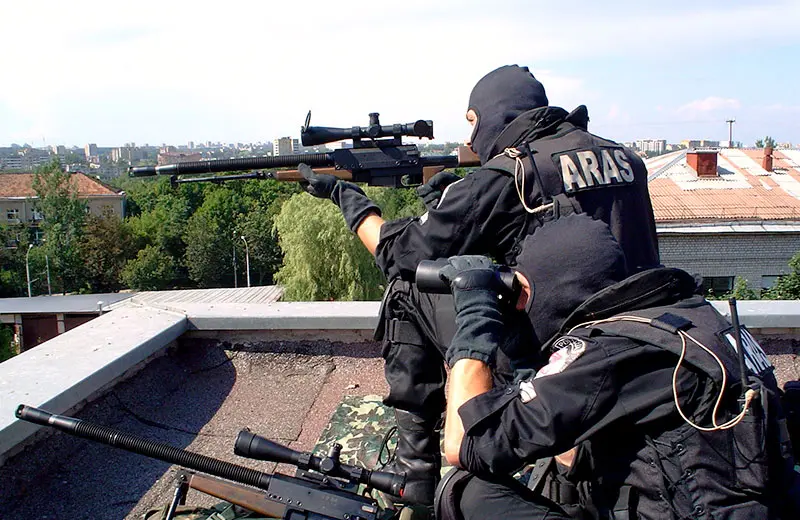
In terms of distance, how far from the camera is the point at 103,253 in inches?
2435

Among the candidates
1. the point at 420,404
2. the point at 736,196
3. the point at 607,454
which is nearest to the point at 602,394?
the point at 607,454

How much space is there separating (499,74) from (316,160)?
158 centimetres

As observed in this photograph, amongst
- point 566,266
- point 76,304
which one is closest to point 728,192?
point 76,304

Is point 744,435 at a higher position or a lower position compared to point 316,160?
lower

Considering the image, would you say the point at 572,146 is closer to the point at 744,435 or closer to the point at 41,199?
the point at 744,435

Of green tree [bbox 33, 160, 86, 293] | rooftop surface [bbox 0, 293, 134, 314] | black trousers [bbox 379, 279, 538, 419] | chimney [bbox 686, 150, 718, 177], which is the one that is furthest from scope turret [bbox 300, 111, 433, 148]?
green tree [bbox 33, 160, 86, 293]

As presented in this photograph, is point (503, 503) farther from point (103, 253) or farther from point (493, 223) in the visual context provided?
point (103, 253)

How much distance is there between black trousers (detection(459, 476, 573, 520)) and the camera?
6.57 ft

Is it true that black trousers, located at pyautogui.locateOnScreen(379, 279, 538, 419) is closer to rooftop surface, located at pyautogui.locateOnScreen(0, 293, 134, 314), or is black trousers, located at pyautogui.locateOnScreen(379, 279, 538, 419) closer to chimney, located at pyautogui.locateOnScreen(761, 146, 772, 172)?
rooftop surface, located at pyautogui.locateOnScreen(0, 293, 134, 314)

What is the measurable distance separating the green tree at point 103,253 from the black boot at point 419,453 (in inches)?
2456

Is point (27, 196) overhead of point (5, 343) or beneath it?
overhead

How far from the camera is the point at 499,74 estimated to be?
3281 mm

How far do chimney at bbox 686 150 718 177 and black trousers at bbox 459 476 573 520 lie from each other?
2836 cm

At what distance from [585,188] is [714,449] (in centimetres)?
120
